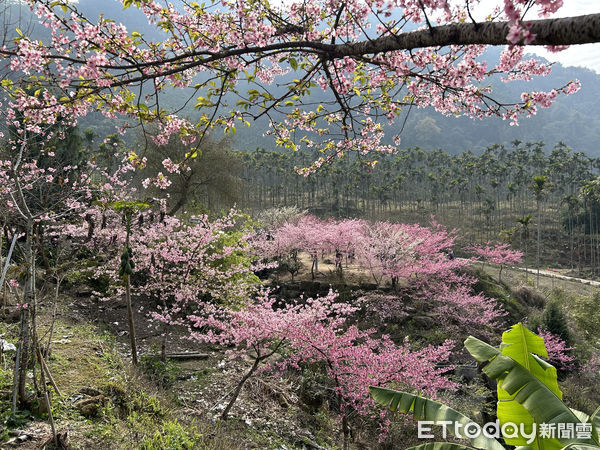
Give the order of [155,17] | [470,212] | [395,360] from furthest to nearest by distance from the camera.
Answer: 1. [470,212]
2. [395,360]
3. [155,17]

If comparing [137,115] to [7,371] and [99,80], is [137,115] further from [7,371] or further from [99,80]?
[7,371]

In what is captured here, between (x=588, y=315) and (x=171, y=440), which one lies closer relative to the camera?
(x=171, y=440)

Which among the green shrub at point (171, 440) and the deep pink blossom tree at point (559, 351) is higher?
the green shrub at point (171, 440)

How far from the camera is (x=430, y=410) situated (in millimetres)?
3812

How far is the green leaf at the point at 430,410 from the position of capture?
3662mm

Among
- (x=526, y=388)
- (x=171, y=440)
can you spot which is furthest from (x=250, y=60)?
(x=171, y=440)

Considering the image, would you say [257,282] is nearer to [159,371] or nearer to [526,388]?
[159,371]

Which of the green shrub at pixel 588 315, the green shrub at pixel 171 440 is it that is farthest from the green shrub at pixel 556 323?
the green shrub at pixel 171 440

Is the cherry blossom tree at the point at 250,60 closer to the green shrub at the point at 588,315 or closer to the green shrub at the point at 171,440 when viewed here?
the green shrub at the point at 171,440

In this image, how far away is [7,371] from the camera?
16.6 ft

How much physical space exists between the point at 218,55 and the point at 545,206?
86767mm

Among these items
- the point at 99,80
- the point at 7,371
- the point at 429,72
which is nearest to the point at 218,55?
the point at 99,80

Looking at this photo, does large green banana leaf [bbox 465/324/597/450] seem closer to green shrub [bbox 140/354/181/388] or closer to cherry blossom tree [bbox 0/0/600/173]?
cherry blossom tree [bbox 0/0/600/173]

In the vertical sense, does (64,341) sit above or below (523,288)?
above
